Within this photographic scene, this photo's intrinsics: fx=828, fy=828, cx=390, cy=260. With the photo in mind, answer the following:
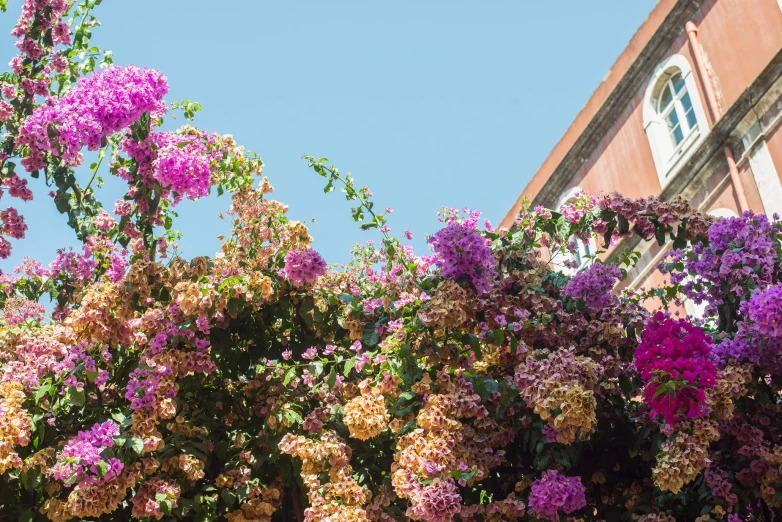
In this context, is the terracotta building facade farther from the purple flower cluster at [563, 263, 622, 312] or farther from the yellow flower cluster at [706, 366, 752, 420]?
the yellow flower cluster at [706, 366, 752, 420]

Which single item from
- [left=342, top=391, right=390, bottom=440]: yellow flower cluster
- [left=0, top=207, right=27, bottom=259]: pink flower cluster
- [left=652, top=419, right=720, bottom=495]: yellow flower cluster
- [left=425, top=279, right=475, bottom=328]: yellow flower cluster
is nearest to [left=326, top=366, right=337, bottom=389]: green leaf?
[left=342, top=391, right=390, bottom=440]: yellow flower cluster

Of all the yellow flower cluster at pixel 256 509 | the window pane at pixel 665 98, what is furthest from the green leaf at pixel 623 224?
the window pane at pixel 665 98

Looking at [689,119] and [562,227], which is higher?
[689,119]

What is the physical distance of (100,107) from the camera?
538 cm

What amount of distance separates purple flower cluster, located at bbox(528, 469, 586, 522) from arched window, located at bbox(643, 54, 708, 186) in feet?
29.7

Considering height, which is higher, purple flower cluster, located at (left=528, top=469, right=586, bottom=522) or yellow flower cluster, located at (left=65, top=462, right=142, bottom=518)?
purple flower cluster, located at (left=528, top=469, right=586, bottom=522)

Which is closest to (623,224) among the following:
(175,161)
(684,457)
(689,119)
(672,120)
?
(684,457)

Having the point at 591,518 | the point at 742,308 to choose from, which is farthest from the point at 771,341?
the point at 591,518

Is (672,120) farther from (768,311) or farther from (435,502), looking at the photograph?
(435,502)

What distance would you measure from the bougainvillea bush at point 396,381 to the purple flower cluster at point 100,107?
0.02 meters

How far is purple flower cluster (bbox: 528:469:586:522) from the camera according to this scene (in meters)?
3.93

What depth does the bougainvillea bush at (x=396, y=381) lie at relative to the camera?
3939 millimetres

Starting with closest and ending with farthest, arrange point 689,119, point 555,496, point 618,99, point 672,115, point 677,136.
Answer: point 555,496 < point 689,119 < point 677,136 < point 672,115 < point 618,99

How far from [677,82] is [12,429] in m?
11.7
